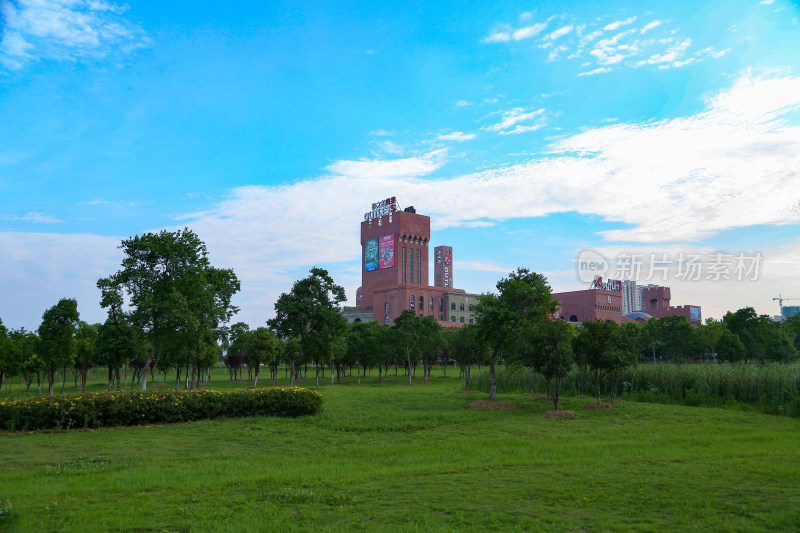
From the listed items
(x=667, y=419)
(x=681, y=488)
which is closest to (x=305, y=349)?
(x=667, y=419)

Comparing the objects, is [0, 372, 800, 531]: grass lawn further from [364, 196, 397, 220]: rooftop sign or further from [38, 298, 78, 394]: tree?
[364, 196, 397, 220]: rooftop sign

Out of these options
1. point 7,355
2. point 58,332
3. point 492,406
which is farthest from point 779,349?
point 7,355

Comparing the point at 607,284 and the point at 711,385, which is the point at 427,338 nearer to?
the point at 711,385

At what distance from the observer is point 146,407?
19141 millimetres

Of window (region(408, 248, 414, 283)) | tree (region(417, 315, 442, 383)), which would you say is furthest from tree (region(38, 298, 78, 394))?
window (region(408, 248, 414, 283))

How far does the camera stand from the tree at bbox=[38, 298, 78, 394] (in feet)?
109

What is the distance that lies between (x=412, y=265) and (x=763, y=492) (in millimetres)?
130514

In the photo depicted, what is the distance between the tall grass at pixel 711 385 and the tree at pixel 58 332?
3272 cm

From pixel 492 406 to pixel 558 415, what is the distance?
3812mm

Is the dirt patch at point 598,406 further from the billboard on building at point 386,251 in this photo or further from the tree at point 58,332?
the billboard on building at point 386,251

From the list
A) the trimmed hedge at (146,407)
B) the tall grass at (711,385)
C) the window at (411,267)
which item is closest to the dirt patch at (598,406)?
the tall grass at (711,385)

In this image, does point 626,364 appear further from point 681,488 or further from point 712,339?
point 712,339

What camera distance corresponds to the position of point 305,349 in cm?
4497

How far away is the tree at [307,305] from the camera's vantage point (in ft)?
140
